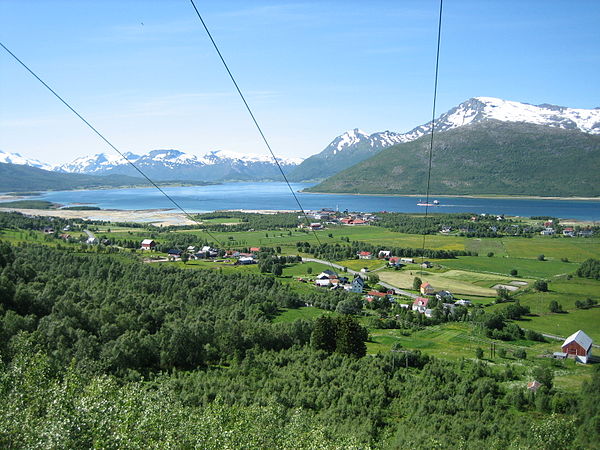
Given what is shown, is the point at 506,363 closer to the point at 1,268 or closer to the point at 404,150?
the point at 1,268

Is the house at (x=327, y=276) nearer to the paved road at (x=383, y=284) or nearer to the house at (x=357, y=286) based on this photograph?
the house at (x=357, y=286)

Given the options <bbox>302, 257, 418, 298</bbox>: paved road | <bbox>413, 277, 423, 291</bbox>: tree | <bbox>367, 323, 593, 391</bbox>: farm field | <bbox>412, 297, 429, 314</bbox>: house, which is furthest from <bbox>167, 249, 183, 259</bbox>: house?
<bbox>367, 323, 593, 391</bbox>: farm field

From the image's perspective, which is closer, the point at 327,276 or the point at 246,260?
the point at 327,276

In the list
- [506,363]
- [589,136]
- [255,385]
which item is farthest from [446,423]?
[589,136]

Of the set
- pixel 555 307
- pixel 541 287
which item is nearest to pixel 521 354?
pixel 555 307

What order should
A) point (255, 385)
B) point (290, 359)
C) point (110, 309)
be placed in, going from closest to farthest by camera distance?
point (255, 385) → point (290, 359) → point (110, 309)

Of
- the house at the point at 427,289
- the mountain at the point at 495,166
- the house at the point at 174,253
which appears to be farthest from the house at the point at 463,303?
the mountain at the point at 495,166

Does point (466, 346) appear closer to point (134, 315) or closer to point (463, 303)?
point (463, 303)

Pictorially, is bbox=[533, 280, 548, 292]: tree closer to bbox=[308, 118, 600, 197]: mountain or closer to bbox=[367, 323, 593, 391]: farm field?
bbox=[367, 323, 593, 391]: farm field
